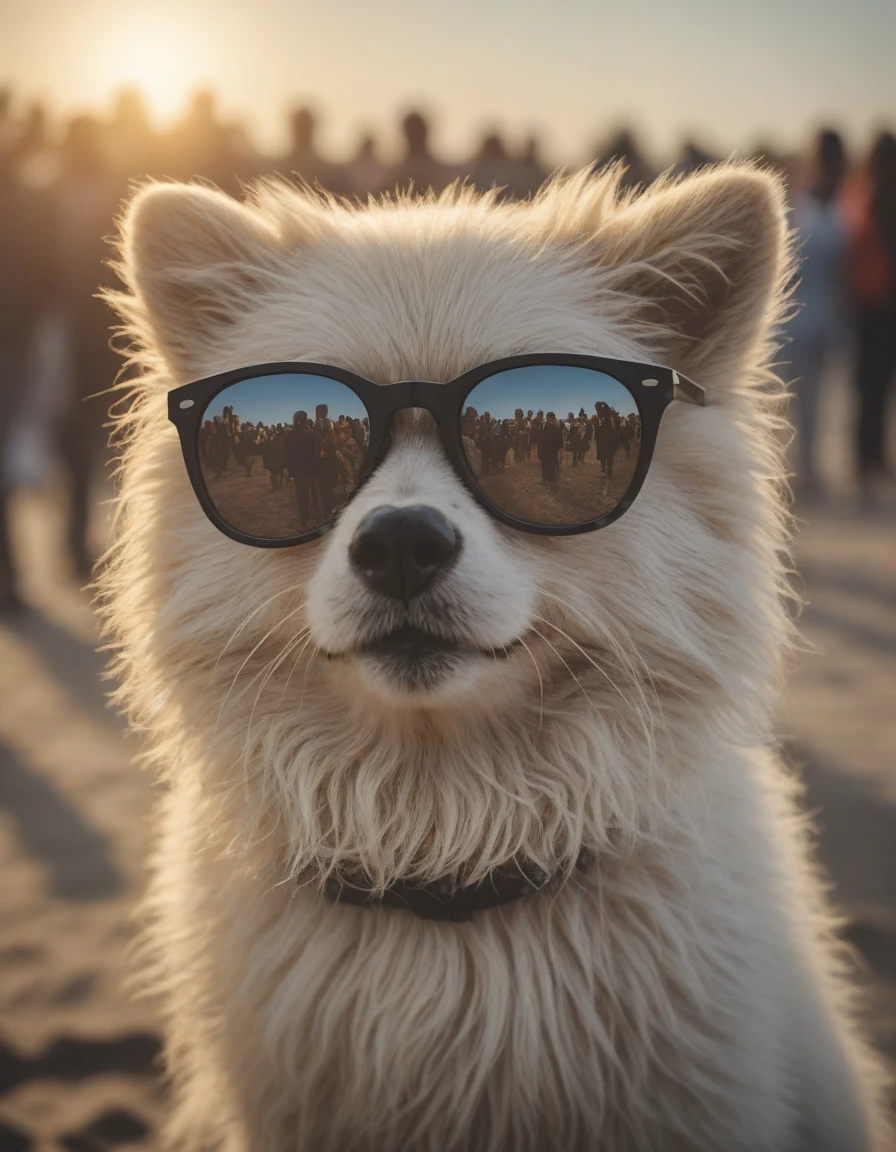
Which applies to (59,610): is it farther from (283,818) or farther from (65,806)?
(283,818)

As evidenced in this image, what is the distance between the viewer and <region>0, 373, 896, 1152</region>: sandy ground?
241 centimetres

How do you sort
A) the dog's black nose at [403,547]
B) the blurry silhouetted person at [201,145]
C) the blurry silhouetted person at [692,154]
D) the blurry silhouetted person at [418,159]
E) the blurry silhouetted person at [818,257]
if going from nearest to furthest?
1. the dog's black nose at [403,547]
2. the blurry silhouetted person at [201,145]
3. the blurry silhouetted person at [418,159]
4. the blurry silhouetted person at [692,154]
5. the blurry silhouetted person at [818,257]

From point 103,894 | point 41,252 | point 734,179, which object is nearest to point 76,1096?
point 103,894

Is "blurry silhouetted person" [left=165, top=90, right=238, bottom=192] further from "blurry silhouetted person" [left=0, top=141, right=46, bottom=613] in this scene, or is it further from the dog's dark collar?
the dog's dark collar

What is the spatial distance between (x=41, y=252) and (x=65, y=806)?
3649mm

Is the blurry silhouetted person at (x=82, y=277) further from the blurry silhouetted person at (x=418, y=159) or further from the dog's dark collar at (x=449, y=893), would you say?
the dog's dark collar at (x=449, y=893)

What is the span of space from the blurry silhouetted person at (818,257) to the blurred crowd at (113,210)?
1 centimetres

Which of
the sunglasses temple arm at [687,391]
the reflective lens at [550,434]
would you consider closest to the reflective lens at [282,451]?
the reflective lens at [550,434]

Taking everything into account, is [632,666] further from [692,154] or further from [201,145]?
[692,154]

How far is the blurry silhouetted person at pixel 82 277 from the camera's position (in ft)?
19.6

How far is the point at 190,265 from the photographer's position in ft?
6.71

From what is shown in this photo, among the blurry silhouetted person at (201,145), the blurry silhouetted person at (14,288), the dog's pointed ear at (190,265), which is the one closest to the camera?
the dog's pointed ear at (190,265)

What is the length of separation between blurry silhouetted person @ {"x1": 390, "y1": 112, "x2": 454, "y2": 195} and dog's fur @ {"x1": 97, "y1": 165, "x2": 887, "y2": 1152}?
4.60 m

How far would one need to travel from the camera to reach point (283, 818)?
1.88 m
